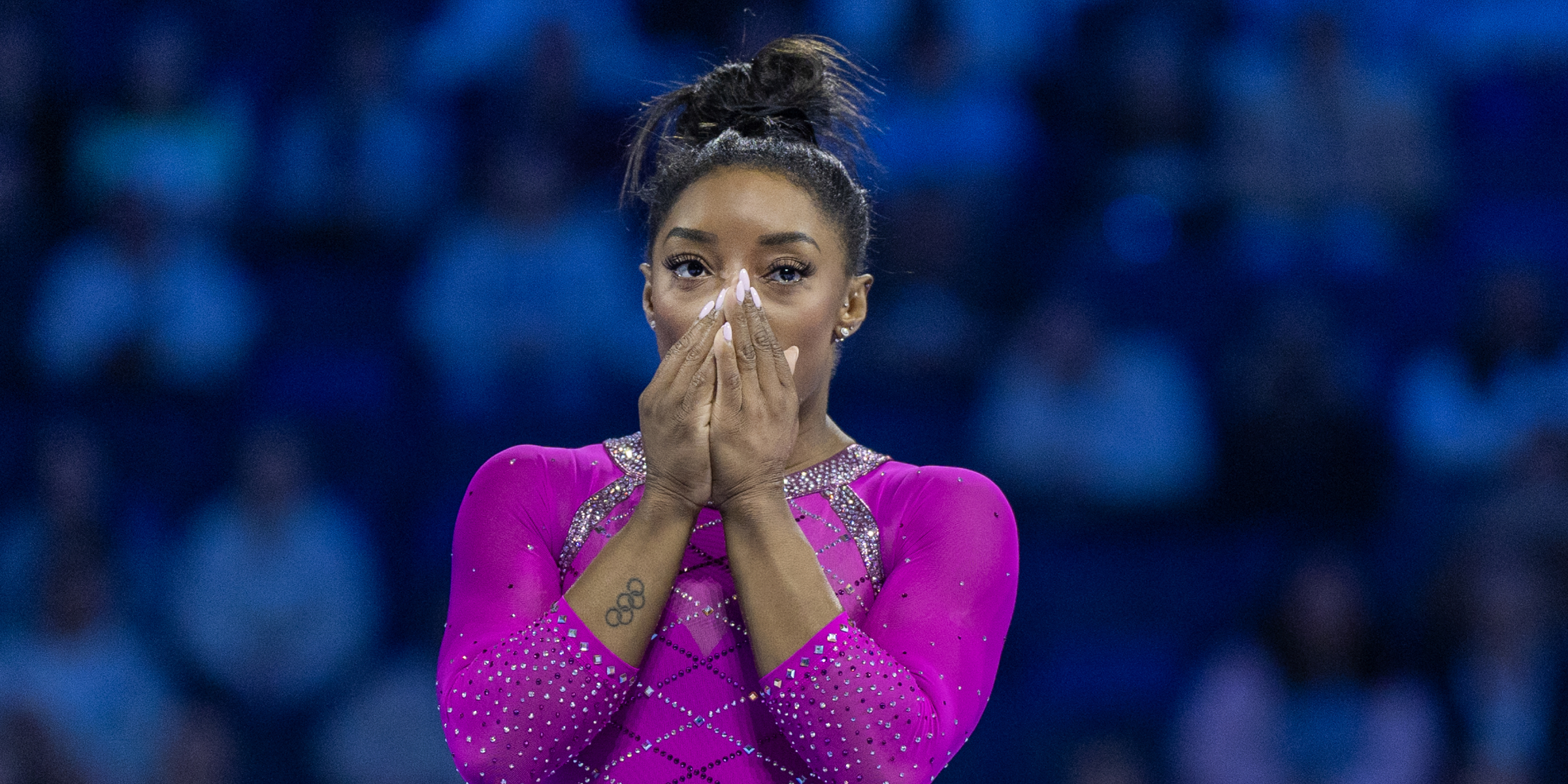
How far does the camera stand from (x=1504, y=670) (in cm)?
399

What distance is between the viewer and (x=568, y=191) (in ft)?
14.0

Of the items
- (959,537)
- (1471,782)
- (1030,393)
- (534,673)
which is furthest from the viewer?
(1030,393)

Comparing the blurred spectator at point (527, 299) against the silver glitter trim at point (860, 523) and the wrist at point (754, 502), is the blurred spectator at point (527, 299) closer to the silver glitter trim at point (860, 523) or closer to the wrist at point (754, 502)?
the silver glitter trim at point (860, 523)

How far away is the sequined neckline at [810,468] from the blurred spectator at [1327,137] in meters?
3.03

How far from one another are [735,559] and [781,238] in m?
0.37

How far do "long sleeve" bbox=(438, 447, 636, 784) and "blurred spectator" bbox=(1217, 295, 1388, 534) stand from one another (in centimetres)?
303

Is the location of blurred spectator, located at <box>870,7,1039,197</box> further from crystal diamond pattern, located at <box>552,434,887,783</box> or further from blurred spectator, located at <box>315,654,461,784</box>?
crystal diamond pattern, located at <box>552,434,887,783</box>

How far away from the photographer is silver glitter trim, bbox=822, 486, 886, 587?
1.54m

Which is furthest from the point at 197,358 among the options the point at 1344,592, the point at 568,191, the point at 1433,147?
the point at 1433,147

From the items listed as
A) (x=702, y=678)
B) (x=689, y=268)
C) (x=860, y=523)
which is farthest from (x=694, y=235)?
(x=702, y=678)

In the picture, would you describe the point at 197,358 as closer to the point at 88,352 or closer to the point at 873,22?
the point at 88,352

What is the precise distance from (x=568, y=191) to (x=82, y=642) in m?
1.93

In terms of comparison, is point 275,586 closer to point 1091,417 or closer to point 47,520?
point 47,520

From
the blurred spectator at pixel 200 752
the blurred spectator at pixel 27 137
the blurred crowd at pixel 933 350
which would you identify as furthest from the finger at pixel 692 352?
the blurred spectator at pixel 27 137
